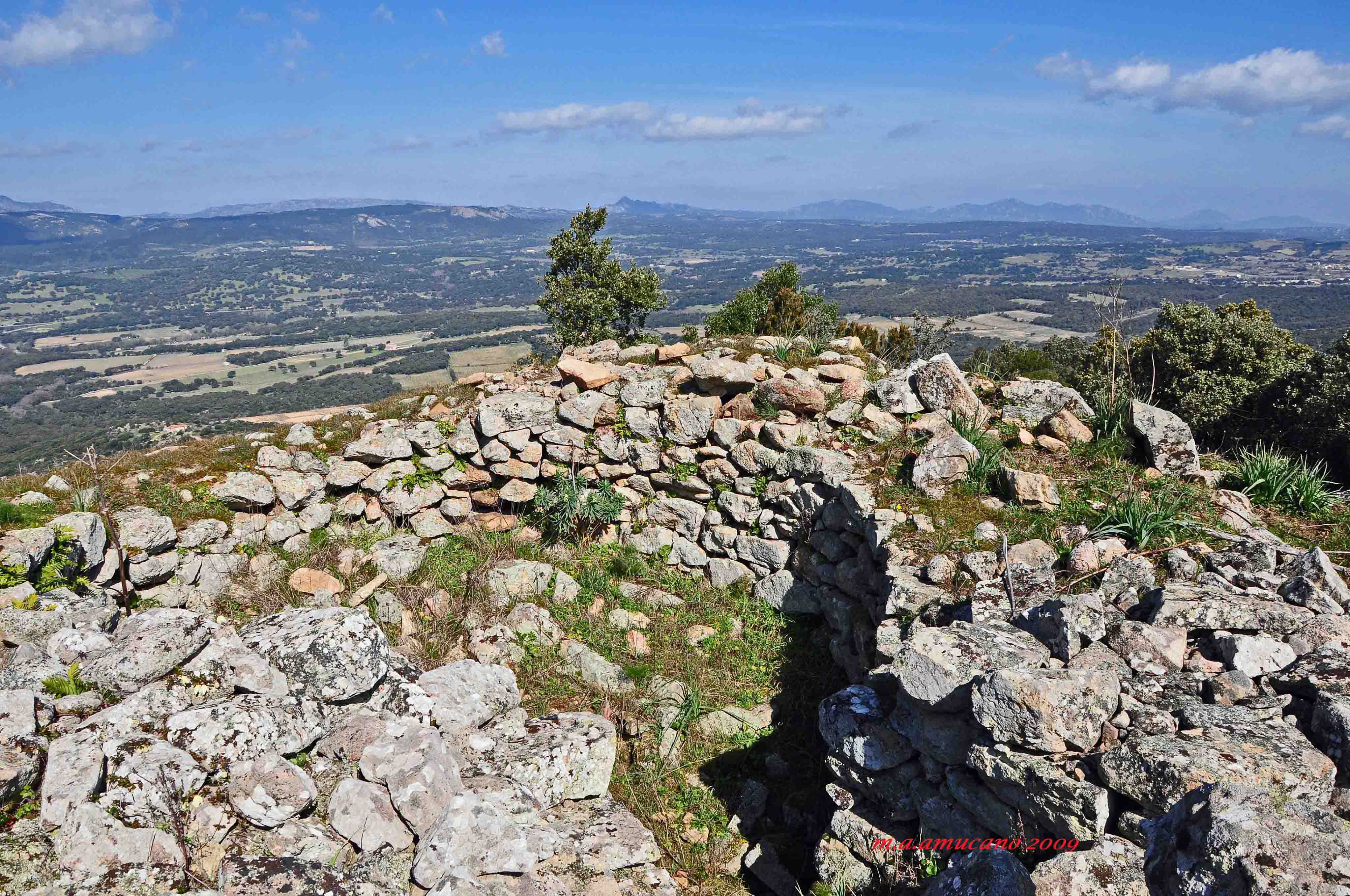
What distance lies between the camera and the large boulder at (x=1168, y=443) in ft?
25.6

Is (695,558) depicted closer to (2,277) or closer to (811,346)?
(811,346)

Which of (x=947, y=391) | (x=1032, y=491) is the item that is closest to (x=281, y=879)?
(x=1032, y=491)

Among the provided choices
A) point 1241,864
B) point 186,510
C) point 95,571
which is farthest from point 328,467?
point 1241,864

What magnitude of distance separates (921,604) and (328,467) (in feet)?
27.8

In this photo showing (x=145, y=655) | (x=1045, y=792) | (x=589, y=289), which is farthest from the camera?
(x=589, y=289)

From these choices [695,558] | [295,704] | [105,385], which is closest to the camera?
[295,704]

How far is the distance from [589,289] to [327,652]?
15260 mm

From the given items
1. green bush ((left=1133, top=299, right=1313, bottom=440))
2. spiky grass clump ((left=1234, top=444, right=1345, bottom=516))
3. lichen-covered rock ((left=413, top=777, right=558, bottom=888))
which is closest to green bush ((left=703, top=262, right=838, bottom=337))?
green bush ((left=1133, top=299, right=1313, bottom=440))

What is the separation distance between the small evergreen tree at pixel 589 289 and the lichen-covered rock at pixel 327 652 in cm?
1380

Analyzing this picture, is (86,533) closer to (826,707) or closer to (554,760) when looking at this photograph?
(554,760)

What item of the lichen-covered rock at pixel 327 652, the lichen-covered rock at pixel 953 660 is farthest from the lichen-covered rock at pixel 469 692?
the lichen-covered rock at pixel 953 660

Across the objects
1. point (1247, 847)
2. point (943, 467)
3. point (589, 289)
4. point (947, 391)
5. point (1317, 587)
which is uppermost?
point (589, 289)

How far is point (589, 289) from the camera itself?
19781mm

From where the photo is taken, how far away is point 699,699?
7.48m
